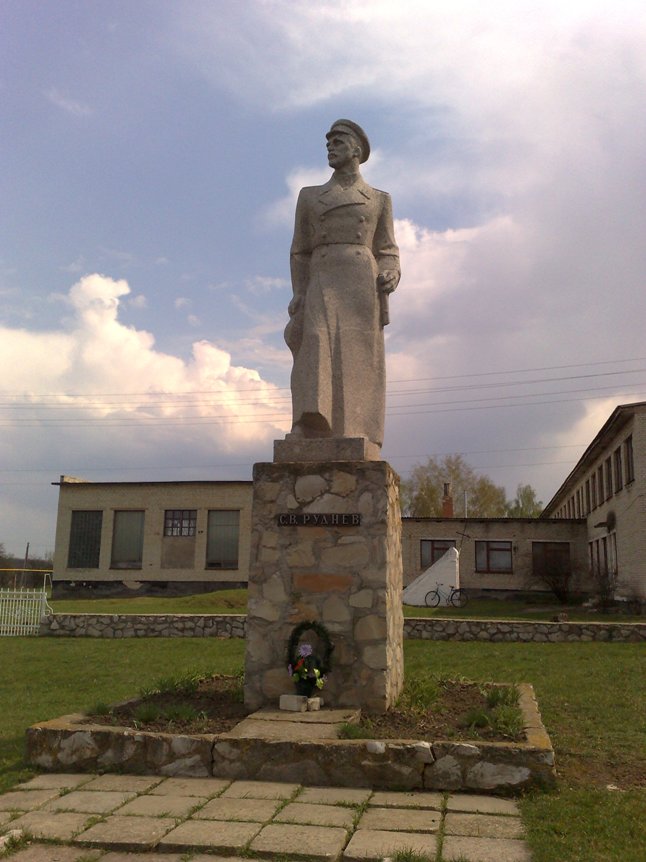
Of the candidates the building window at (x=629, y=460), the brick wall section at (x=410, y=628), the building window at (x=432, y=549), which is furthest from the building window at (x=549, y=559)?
the brick wall section at (x=410, y=628)

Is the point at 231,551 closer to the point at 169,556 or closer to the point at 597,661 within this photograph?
the point at 169,556

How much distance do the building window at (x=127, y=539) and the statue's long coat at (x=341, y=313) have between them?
23.3 meters

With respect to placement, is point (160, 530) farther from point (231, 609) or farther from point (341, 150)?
point (341, 150)

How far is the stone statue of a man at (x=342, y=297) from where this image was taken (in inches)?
245

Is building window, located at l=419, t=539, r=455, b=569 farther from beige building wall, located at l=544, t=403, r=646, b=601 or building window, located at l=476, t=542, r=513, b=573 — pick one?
beige building wall, located at l=544, t=403, r=646, b=601

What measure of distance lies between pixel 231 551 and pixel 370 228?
22.6 m

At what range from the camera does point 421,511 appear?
4138 cm

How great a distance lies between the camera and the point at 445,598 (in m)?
22.9

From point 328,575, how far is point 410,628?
9483mm

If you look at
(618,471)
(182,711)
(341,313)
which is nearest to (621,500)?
(618,471)

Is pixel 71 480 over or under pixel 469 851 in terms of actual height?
over

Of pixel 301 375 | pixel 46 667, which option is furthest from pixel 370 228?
pixel 46 667

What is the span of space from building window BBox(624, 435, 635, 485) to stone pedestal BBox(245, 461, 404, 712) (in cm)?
1578

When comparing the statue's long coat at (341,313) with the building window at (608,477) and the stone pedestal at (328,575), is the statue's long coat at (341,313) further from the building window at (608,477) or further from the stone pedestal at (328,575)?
the building window at (608,477)
